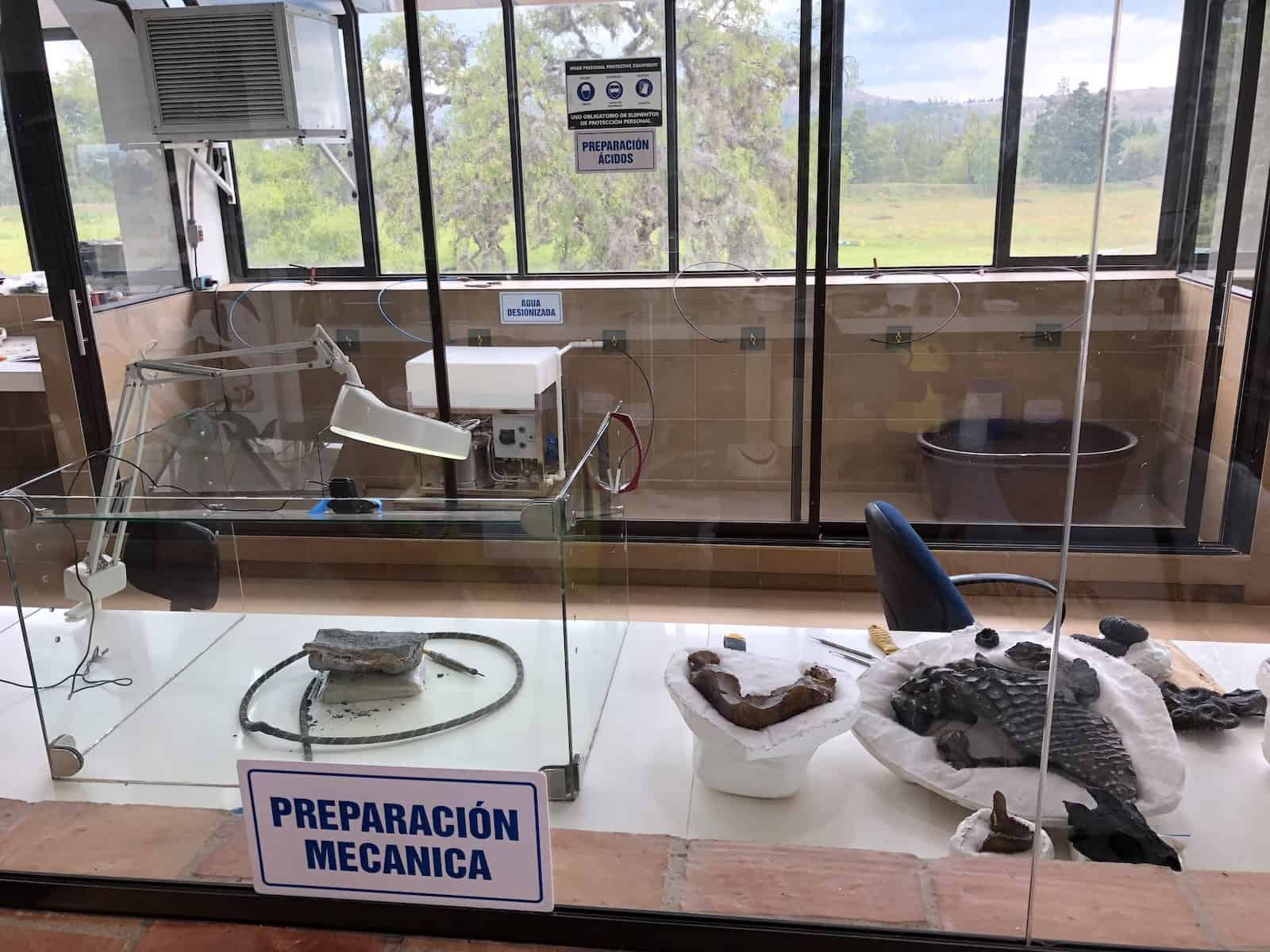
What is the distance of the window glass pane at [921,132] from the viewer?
1.71 metres

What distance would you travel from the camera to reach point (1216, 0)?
3.96 feet

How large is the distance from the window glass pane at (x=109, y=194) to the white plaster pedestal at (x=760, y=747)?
1432mm

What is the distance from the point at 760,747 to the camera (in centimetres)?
119

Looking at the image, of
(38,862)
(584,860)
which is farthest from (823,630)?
(38,862)

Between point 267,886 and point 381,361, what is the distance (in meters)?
1.57

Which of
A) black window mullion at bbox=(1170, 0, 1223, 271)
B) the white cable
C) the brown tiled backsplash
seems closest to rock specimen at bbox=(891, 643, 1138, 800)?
the white cable

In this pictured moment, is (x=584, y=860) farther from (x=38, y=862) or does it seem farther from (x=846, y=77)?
Result: (x=846, y=77)

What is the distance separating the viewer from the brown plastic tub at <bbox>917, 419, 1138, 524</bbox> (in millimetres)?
1207

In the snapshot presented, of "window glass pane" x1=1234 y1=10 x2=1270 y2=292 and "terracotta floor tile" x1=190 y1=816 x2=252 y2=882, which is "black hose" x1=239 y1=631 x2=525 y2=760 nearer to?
"terracotta floor tile" x1=190 y1=816 x2=252 y2=882

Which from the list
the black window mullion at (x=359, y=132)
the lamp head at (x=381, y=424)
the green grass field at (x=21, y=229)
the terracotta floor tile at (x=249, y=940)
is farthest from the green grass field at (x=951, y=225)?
the terracotta floor tile at (x=249, y=940)

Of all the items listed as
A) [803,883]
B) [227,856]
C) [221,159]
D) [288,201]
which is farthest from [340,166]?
[803,883]

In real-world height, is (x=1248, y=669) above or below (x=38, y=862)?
A: above

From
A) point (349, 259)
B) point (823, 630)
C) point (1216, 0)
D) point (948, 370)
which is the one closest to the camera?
point (1216, 0)

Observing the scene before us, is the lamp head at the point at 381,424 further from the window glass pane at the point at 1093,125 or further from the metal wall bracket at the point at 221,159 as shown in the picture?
the window glass pane at the point at 1093,125
